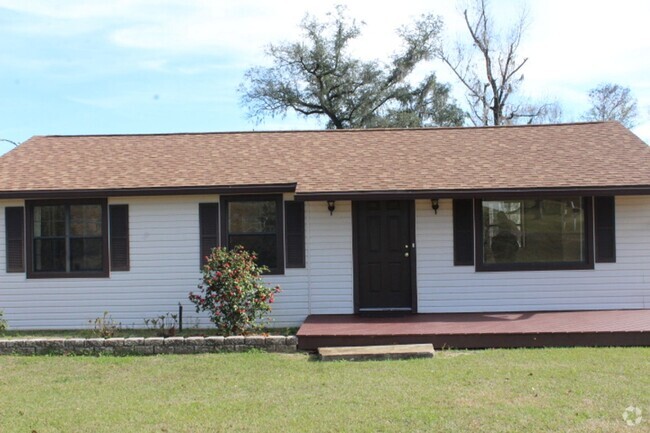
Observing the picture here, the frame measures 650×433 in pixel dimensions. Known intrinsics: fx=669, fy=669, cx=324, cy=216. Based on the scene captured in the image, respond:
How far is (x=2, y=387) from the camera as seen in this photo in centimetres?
745

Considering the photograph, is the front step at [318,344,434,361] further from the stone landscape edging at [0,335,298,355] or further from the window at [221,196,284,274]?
the window at [221,196,284,274]

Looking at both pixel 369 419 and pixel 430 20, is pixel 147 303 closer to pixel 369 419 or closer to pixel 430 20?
pixel 369 419

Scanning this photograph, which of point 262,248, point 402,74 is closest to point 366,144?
point 262,248

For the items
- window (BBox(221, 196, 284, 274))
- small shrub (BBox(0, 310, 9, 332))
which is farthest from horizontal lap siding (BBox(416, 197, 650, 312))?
small shrub (BBox(0, 310, 9, 332))

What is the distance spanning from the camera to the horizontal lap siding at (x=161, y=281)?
1110 centimetres

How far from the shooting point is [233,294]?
376 inches

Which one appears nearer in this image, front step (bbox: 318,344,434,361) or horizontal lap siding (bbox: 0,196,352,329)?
front step (bbox: 318,344,434,361)

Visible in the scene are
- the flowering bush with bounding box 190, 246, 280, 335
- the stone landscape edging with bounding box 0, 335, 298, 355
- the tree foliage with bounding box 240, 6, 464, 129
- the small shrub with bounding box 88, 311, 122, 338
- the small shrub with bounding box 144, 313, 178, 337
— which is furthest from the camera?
the tree foliage with bounding box 240, 6, 464, 129

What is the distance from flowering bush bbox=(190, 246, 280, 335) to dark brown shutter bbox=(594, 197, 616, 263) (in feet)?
17.7

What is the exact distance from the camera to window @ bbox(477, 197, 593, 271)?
10977mm

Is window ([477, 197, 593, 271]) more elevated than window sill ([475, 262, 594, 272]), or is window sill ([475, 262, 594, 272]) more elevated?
window ([477, 197, 593, 271])

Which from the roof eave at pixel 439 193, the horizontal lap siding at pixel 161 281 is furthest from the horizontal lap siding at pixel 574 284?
Answer: the horizontal lap siding at pixel 161 281

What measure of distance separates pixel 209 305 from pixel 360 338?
89.1 inches

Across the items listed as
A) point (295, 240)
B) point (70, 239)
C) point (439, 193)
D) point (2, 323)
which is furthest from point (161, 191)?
point (439, 193)
